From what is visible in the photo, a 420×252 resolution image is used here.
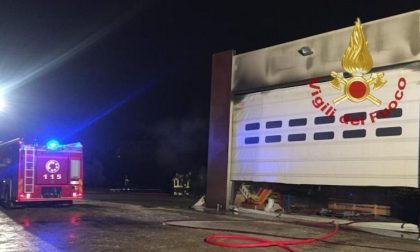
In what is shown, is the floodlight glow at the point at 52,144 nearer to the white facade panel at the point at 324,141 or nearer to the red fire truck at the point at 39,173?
the red fire truck at the point at 39,173

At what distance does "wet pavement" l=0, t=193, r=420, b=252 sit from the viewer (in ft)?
29.2

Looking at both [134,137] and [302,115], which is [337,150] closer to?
[302,115]

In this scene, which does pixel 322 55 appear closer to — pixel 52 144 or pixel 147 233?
pixel 147 233

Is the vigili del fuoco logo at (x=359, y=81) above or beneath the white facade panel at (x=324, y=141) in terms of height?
above

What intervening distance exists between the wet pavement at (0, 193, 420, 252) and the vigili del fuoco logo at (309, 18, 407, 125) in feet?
10.9

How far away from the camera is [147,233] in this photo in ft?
34.6

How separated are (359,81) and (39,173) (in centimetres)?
1104

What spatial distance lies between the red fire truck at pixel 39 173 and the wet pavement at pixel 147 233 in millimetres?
1761

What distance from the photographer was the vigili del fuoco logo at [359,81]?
13789 millimetres

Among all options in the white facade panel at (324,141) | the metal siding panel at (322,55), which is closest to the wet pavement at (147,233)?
the white facade panel at (324,141)

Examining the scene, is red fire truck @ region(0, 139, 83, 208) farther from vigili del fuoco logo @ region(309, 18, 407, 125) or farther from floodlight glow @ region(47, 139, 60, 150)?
vigili del fuoco logo @ region(309, 18, 407, 125)

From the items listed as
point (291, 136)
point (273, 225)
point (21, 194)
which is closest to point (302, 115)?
point (291, 136)

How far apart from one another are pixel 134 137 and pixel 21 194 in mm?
18708

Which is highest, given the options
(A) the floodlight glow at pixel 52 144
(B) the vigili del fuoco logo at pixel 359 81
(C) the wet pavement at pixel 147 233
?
(B) the vigili del fuoco logo at pixel 359 81
